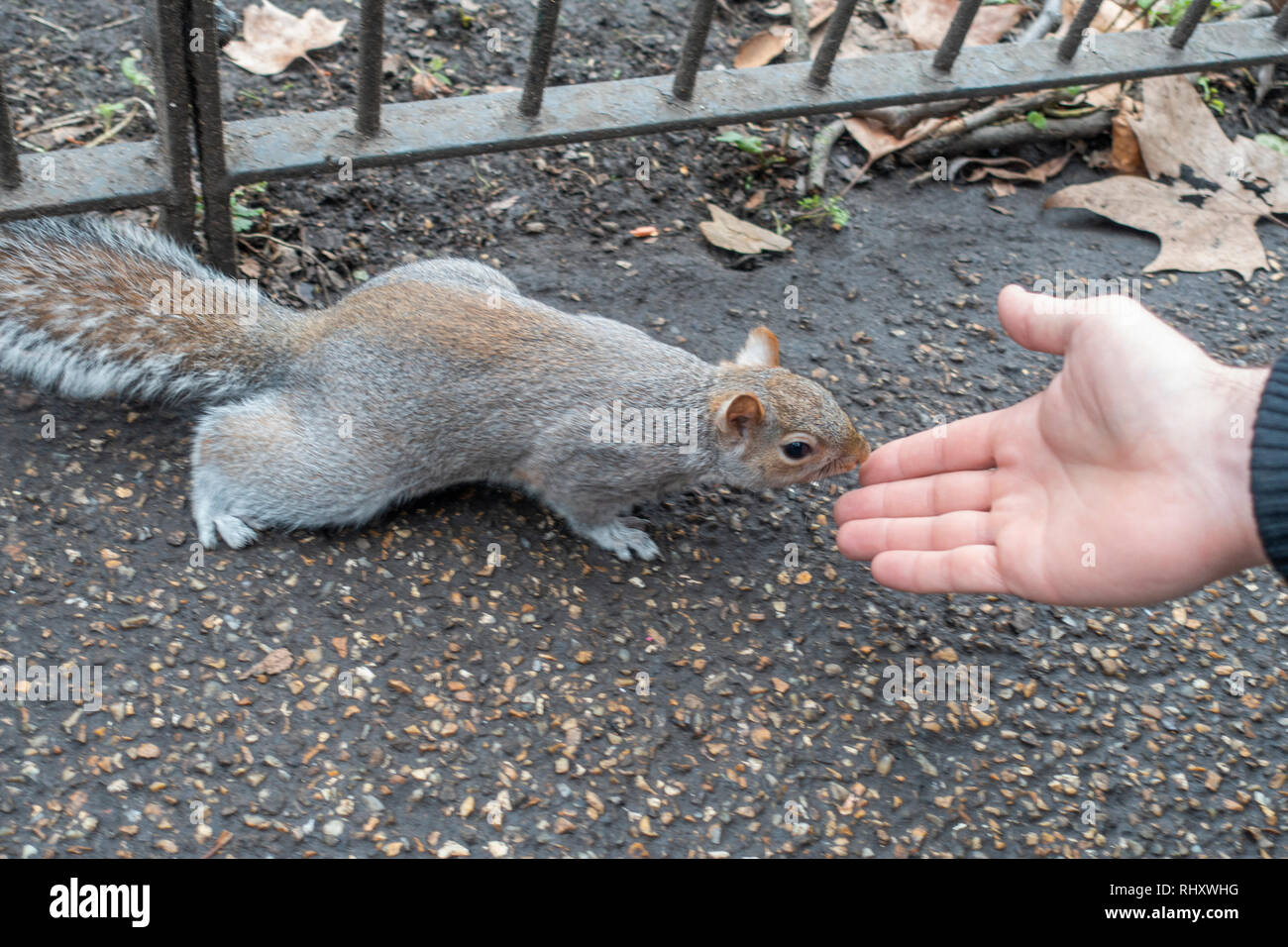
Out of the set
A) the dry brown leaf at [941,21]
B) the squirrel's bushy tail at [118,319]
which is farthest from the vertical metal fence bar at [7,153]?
the dry brown leaf at [941,21]

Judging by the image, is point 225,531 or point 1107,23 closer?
point 225,531

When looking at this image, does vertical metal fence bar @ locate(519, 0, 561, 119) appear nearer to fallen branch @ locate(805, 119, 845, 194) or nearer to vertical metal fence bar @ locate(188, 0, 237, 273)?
vertical metal fence bar @ locate(188, 0, 237, 273)

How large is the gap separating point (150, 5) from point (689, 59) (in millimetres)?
1619

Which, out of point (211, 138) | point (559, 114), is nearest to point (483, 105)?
point (559, 114)

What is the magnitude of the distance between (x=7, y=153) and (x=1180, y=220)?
430cm

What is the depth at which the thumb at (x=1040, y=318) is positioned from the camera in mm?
2842

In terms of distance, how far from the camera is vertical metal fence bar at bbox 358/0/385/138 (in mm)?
3211

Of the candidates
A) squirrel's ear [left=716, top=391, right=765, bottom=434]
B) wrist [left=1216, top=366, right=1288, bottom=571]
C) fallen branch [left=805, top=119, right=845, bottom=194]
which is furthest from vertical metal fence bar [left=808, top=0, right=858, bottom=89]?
wrist [left=1216, top=366, right=1288, bottom=571]

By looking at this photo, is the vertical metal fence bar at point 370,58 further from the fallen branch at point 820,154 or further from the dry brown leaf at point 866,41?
the dry brown leaf at point 866,41

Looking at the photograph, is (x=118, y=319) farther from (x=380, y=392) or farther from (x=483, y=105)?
(x=483, y=105)

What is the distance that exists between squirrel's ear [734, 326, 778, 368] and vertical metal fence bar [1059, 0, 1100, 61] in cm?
183

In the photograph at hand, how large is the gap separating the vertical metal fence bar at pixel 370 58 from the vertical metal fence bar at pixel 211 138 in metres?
0.41

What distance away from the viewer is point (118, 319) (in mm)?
3100

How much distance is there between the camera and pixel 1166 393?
8.43 feet
